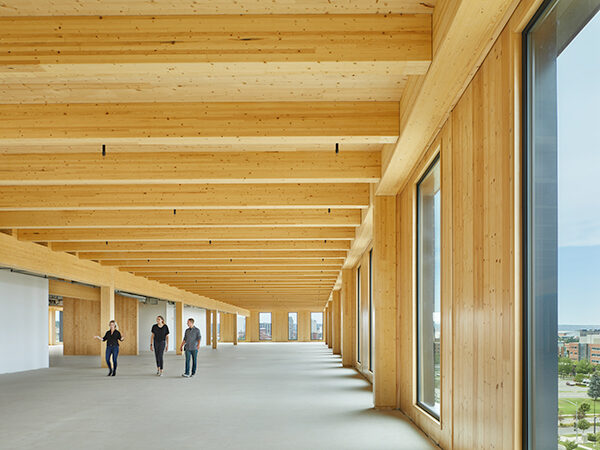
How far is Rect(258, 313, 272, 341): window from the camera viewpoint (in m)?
47.5

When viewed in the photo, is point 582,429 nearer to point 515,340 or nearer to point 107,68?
point 515,340

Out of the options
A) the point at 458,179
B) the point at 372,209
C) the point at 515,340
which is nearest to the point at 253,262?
the point at 372,209

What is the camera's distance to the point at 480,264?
15.6 feet

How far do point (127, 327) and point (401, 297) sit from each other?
69.8 ft

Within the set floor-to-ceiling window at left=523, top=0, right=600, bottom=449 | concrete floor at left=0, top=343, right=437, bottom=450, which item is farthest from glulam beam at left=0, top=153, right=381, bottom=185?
floor-to-ceiling window at left=523, top=0, right=600, bottom=449

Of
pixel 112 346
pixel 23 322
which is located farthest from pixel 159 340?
A: pixel 23 322

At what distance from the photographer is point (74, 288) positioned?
2205cm

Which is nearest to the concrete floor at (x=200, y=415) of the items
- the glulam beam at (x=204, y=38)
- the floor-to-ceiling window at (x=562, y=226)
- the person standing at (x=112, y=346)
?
the person standing at (x=112, y=346)

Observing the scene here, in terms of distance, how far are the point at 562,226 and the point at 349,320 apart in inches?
650

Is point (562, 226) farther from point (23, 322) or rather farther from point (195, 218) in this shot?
point (23, 322)

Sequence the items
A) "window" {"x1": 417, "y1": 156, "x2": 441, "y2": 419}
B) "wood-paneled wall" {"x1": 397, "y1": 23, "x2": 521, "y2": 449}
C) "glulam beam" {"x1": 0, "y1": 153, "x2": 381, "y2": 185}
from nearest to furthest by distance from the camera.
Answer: "wood-paneled wall" {"x1": 397, "y1": 23, "x2": 521, "y2": 449} → "window" {"x1": 417, "y1": 156, "x2": 441, "y2": 419} → "glulam beam" {"x1": 0, "y1": 153, "x2": 381, "y2": 185}

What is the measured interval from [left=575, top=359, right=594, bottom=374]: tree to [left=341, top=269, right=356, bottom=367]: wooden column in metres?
15.9

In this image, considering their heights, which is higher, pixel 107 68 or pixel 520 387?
pixel 107 68

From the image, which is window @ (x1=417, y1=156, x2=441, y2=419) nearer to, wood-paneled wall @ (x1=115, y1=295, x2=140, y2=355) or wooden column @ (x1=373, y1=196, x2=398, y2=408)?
wooden column @ (x1=373, y1=196, x2=398, y2=408)
